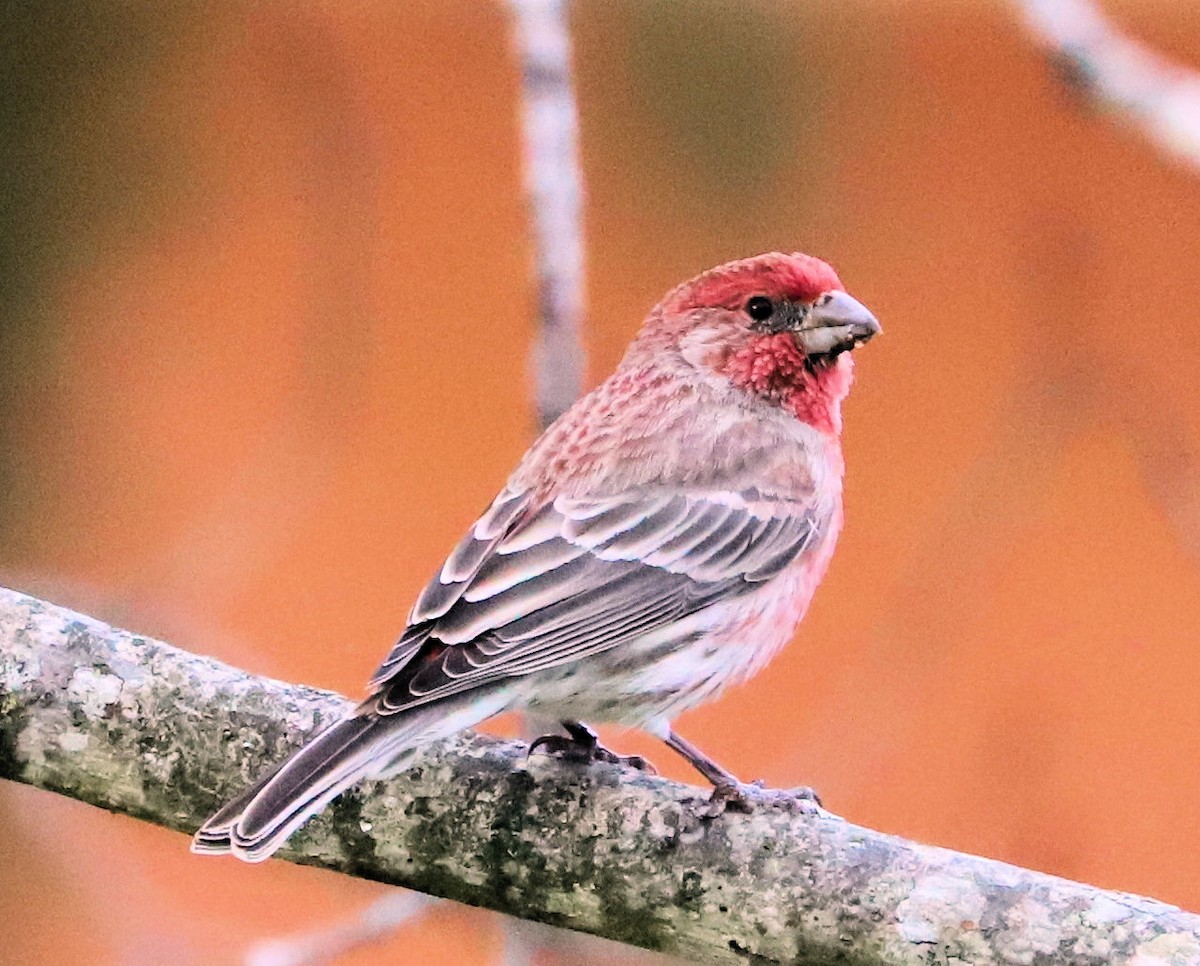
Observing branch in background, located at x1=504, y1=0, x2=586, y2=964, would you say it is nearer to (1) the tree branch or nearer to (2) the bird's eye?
(2) the bird's eye

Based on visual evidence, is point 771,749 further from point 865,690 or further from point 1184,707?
point 1184,707

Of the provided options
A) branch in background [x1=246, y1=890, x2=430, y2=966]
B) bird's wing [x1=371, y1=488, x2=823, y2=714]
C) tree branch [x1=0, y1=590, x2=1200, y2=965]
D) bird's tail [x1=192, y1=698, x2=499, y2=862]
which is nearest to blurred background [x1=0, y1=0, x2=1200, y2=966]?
branch in background [x1=246, y1=890, x2=430, y2=966]

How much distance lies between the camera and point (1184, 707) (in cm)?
262

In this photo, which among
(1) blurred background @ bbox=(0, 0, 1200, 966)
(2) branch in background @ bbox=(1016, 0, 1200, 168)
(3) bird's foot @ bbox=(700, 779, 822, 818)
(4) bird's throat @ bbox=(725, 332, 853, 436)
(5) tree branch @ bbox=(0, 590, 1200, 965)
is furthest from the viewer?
(1) blurred background @ bbox=(0, 0, 1200, 966)

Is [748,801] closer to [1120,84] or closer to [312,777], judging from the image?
[312,777]

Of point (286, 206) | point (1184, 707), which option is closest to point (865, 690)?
point (1184, 707)

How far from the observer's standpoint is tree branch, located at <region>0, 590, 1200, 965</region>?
4.66 feet

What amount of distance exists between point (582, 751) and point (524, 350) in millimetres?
1149

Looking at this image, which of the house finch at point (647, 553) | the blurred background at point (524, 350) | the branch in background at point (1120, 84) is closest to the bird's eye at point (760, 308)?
the house finch at point (647, 553)

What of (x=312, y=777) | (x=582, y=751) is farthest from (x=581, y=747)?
(x=312, y=777)

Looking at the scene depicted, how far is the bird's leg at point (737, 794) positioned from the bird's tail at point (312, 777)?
1.00 feet

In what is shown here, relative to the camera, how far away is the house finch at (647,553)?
161 centimetres

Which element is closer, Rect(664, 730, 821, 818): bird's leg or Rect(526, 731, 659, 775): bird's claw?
Rect(664, 730, 821, 818): bird's leg

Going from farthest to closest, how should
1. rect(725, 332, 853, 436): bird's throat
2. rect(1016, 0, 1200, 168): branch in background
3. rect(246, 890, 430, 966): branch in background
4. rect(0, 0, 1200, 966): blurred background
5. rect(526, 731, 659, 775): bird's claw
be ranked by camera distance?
1. rect(0, 0, 1200, 966): blurred background
2. rect(725, 332, 853, 436): bird's throat
3. rect(246, 890, 430, 966): branch in background
4. rect(1016, 0, 1200, 168): branch in background
5. rect(526, 731, 659, 775): bird's claw
